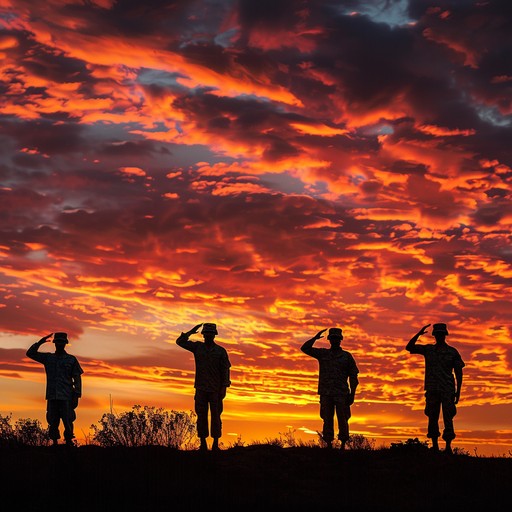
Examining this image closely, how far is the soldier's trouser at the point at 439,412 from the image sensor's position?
69.2ft

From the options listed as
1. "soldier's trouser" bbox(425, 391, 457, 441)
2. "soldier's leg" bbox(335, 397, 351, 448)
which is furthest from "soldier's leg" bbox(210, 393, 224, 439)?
"soldier's trouser" bbox(425, 391, 457, 441)

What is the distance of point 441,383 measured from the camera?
69.3 feet

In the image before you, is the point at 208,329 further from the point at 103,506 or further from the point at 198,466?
the point at 103,506

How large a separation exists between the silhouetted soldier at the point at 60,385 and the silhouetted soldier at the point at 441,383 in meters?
8.34

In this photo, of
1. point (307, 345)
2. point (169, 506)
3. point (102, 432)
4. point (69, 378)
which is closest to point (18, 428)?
point (102, 432)

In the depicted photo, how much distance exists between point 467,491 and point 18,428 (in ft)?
44.5

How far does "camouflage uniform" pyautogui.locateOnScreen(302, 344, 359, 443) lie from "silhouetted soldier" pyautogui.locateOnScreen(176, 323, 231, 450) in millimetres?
2469

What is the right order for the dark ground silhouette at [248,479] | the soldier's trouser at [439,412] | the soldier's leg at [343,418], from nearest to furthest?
the dark ground silhouette at [248,479]
the soldier's trouser at [439,412]
the soldier's leg at [343,418]

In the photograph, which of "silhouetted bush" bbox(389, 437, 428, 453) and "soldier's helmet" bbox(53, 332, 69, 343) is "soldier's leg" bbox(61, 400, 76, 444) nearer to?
"soldier's helmet" bbox(53, 332, 69, 343)

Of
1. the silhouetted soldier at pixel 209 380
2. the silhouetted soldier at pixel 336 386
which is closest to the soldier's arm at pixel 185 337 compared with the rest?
the silhouetted soldier at pixel 209 380

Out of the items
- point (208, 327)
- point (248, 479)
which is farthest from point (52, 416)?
point (248, 479)

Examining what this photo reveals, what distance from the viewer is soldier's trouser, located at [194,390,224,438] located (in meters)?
21.2

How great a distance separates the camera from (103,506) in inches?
603

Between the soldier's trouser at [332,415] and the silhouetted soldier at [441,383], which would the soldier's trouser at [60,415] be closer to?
the soldier's trouser at [332,415]
